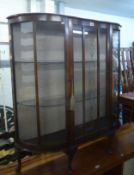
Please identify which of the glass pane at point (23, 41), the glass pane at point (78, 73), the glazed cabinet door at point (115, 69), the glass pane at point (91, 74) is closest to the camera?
the glass pane at point (23, 41)

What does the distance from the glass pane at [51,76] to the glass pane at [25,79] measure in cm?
6

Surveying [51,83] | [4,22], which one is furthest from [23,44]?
[4,22]

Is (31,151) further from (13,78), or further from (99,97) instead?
(99,97)

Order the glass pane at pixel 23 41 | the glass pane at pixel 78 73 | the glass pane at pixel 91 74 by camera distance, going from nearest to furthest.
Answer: the glass pane at pixel 23 41 → the glass pane at pixel 78 73 → the glass pane at pixel 91 74

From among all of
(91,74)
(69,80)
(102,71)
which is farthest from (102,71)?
(69,80)

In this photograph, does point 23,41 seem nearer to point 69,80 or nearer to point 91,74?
point 69,80

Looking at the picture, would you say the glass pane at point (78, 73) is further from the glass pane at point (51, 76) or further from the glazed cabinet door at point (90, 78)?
the glass pane at point (51, 76)

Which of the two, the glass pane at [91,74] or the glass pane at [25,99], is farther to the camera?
the glass pane at [91,74]

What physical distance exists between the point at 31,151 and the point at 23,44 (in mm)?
804

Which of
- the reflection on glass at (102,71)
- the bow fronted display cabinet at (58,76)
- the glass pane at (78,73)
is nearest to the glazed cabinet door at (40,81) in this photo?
→ the bow fronted display cabinet at (58,76)

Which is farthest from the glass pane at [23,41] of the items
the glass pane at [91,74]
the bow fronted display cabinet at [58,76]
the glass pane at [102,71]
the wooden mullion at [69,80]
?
the glass pane at [102,71]

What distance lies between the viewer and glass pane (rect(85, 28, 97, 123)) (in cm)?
158

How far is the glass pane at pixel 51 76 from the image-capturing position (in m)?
1.41

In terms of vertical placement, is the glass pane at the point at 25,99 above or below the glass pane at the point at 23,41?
below
